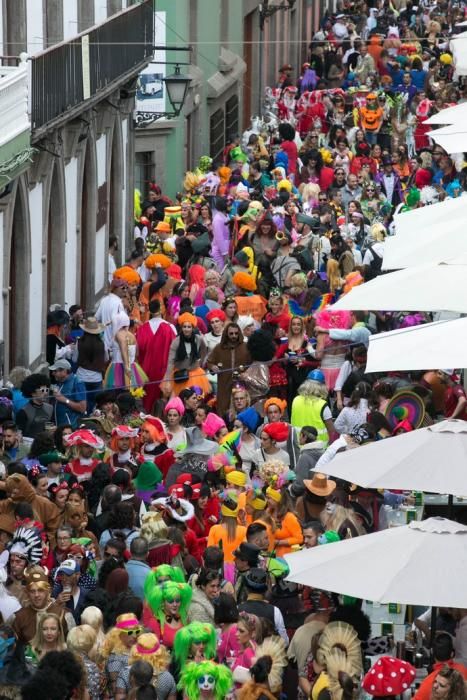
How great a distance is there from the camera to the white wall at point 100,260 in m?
29.2

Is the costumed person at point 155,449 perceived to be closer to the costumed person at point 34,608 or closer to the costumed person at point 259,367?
the costumed person at point 259,367

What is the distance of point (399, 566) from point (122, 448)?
496 centimetres

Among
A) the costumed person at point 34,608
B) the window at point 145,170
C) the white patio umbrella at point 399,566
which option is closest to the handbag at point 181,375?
the costumed person at point 34,608

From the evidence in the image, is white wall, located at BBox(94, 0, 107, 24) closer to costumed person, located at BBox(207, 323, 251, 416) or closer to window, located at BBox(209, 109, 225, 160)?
costumed person, located at BBox(207, 323, 251, 416)

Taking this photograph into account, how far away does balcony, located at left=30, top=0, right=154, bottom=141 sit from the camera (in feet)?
79.1

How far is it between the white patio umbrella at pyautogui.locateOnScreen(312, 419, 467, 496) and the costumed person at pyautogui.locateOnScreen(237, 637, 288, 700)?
4.51 feet

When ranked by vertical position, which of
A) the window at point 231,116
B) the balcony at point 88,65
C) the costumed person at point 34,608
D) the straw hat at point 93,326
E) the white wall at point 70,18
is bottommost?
the window at point 231,116

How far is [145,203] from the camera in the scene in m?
33.7

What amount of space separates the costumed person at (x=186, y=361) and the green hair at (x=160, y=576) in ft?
21.2

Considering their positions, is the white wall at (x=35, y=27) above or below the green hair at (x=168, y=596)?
above

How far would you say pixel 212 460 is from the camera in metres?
17.9

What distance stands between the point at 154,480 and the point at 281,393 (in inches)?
140

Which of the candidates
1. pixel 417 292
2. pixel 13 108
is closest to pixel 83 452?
pixel 417 292

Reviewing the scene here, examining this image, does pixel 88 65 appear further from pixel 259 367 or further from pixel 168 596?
pixel 168 596
